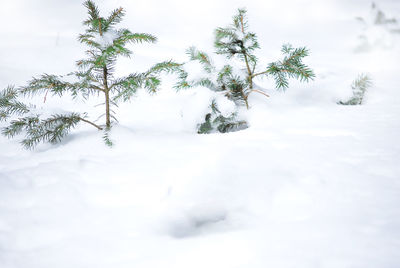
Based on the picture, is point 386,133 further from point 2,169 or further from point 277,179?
point 2,169

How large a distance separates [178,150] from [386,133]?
149cm

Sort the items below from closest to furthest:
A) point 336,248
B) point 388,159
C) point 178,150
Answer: point 336,248 < point 388,159 < point 178,150

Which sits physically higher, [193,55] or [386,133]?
[193,55]

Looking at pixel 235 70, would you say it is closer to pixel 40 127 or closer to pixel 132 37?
pixel 132 37

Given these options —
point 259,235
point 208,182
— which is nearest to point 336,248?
point 259,235

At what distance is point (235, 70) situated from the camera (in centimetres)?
237

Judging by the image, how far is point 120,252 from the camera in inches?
40.8

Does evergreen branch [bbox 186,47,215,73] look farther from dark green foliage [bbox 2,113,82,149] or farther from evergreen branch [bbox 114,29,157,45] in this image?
dark green foliage [bbox 2,113,82,149]

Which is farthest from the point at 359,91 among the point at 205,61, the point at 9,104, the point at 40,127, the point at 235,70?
the point at 9,104

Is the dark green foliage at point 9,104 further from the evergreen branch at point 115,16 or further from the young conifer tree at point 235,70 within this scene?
the young conifer tree at point 235,70

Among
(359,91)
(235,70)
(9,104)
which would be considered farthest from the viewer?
(359,91)

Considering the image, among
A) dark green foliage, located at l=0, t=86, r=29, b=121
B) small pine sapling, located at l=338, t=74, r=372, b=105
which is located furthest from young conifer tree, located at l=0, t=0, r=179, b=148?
small pine sapling, located at l=338, t=74, r=372, b=105

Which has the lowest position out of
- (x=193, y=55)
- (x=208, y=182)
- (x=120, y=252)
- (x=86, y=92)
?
(x=120, y=252)

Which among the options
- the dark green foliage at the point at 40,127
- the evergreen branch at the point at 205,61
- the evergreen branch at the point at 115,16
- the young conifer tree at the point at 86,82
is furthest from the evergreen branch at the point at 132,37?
the dark green foliage at the point at 40,127
